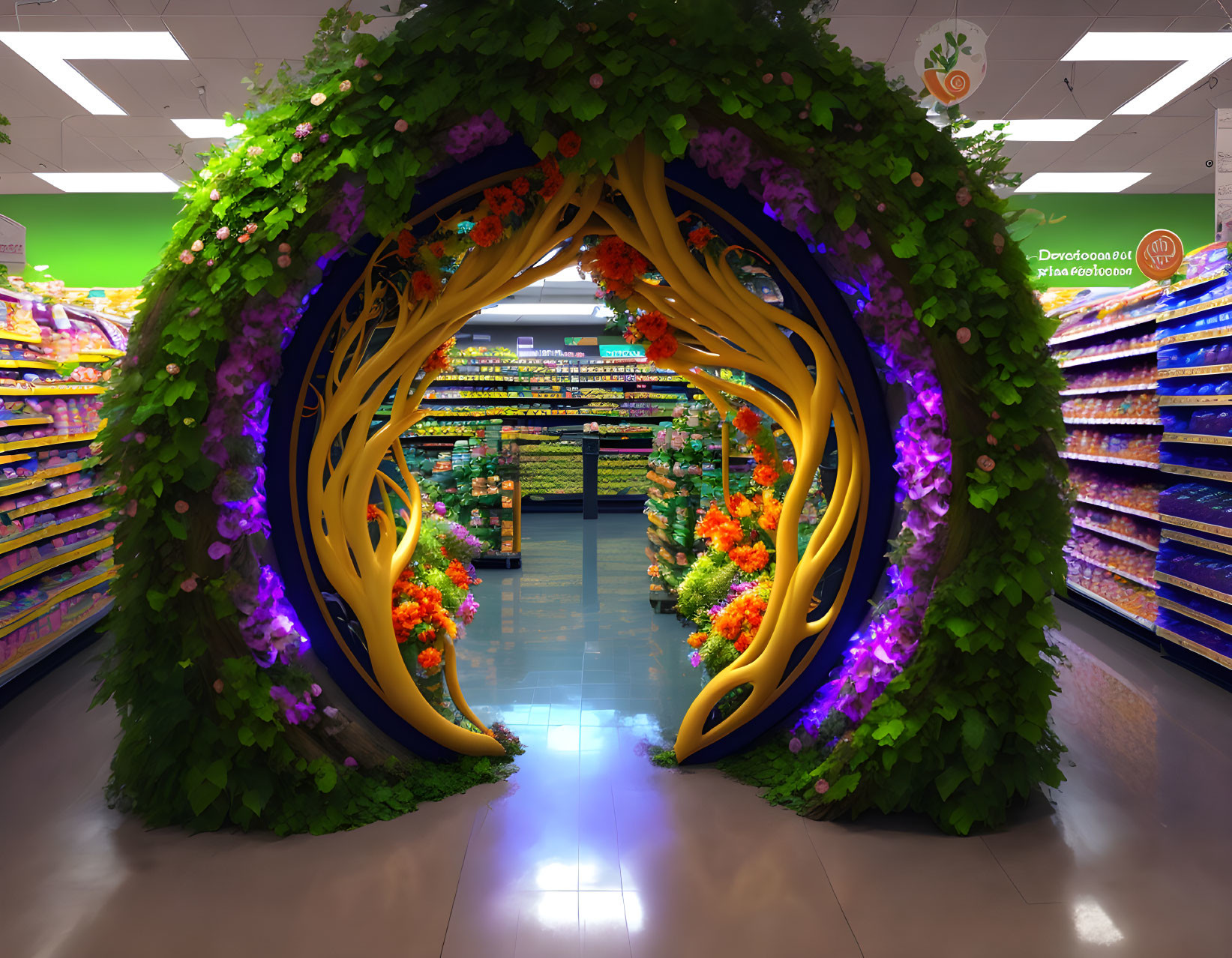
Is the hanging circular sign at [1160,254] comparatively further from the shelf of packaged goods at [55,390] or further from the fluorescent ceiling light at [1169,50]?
the shelf of packaged goods at [55,390]

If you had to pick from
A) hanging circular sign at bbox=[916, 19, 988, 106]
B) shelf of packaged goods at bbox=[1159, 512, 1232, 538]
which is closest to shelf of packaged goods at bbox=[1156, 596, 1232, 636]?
shelf of packaged goods at bbox=[1159, 512, 1232, 538]

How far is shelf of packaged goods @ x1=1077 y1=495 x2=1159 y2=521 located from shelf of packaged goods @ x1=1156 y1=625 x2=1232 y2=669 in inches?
30.5

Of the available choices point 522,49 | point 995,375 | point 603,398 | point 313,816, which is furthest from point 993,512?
point 603,398

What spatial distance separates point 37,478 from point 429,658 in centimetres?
327

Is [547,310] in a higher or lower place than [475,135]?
higher

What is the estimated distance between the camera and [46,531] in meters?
4.91

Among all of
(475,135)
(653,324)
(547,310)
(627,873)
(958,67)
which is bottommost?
(627,873)

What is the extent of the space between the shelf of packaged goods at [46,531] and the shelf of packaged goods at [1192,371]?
638 centimetres

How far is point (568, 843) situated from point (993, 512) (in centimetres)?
199

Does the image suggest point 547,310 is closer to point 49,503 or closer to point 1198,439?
point 49,503

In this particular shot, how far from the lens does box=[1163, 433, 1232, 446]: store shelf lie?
14.6 feet

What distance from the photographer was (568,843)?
284 centimetres

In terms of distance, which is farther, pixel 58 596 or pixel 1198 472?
pixel 58 596

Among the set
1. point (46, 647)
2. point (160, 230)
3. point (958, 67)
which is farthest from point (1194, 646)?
point (160, 230)
